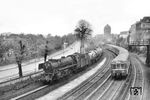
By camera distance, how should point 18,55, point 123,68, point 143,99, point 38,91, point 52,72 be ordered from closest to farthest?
point 143,99 → point 38,91 → point 52,72 → point 123,68 → point 18,55

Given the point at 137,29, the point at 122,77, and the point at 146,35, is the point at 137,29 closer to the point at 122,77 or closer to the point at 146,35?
the point at 146,35

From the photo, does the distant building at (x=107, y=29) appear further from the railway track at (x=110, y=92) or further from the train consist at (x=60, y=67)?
the railway track at (x=110, y=92)

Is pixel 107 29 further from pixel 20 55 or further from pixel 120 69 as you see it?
pixel 20 55

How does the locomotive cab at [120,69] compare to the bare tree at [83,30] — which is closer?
the locomotive cab at [120,69]

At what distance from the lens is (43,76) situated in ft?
77.7

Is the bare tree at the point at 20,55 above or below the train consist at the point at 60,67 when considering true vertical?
above

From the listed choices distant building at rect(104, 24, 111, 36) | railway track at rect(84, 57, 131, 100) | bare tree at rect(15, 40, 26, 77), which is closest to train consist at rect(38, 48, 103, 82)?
bare tree at rect(15, 40, 26, 77)

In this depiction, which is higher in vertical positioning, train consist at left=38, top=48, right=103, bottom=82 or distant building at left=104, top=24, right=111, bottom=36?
distant building at left=104, top=24, right=111, bottom=36

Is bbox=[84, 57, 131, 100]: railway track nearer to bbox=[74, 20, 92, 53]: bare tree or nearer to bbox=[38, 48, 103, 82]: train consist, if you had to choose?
bbox=[38, 48, 103, 82]: train consist

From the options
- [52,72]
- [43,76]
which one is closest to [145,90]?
[52,72]

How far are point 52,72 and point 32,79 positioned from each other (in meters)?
5.23

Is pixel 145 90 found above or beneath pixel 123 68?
beneath

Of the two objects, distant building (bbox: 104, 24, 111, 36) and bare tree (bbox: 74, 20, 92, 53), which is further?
distant building (bbox: 104, 24, 111, 36)

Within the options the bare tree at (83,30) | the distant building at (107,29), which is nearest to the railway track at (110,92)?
the bare tree at (83,30)
